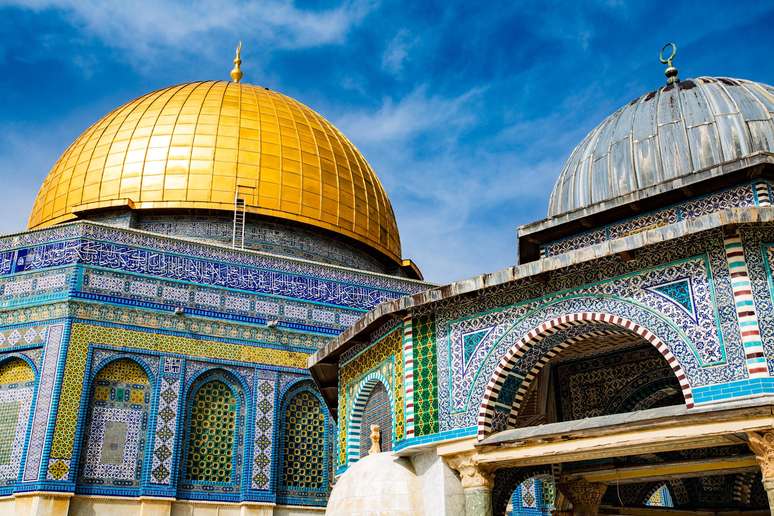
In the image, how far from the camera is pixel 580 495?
9734 mm

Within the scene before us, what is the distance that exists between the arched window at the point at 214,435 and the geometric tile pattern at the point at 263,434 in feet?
0.81

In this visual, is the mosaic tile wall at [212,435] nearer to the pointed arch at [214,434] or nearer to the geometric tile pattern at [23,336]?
the pointed arch at [214,434]

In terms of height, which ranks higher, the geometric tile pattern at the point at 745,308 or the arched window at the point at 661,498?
the geometric tile pattern at the point at 745,308

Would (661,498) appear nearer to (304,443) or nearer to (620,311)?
(304,443)

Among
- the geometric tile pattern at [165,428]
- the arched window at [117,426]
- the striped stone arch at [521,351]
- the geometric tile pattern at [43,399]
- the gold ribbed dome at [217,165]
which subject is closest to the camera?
the striped stone arch at [521,351]

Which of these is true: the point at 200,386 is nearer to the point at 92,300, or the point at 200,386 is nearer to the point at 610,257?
the point at 92,300

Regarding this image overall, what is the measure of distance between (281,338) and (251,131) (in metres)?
5.28

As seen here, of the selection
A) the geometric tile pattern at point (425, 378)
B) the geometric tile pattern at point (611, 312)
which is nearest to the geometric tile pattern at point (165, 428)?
the geometric tile pattern at point (425, 378)

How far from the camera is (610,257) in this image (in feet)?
23.7

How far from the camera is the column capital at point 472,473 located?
7.61 meters

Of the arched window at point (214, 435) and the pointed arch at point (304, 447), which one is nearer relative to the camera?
the arched window at point (214, 435)

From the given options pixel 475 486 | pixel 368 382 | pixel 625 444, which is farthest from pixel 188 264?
pixel 625 444

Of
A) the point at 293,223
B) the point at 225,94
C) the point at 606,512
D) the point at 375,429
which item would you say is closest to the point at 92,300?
the point at 293,223

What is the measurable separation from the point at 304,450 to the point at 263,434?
2.47 ft
